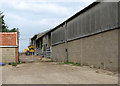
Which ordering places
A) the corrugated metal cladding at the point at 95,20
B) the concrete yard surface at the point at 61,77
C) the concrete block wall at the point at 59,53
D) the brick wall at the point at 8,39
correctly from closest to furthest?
the concrete yard surface at the point at 61,77
the corrugated metal cladding at the point at 95,20
the brick wall at the point at 8,39
the concrete block wall at the point at 59,53

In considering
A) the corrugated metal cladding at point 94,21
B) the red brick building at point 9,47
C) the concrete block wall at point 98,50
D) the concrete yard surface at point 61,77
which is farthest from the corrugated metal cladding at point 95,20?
the red brick building at point 9,47

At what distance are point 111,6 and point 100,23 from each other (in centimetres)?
184

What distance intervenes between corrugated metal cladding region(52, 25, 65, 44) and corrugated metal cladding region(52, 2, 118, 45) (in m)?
1.85

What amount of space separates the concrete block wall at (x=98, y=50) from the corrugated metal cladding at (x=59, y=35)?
273 cm

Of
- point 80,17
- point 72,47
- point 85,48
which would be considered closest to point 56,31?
point 72,47

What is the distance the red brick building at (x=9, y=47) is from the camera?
19.0 metres

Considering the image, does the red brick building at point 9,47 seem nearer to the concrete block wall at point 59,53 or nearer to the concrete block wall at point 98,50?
the concrete block wall at point 59,53

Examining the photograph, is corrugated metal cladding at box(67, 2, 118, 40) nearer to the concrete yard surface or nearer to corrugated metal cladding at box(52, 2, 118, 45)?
corrugated metal cladding at box(52, 2, 118, 45)

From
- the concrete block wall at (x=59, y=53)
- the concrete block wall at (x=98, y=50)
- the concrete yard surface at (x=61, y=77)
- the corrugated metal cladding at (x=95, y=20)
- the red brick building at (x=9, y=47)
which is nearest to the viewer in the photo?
the concrete yard surface at (x=61, y=77)

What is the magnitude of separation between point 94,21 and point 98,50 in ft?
8.91

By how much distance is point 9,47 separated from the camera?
19.2 m

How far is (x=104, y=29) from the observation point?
12297mm

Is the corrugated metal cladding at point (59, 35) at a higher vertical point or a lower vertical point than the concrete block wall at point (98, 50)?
higher

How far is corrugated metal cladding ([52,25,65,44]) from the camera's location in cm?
2194
